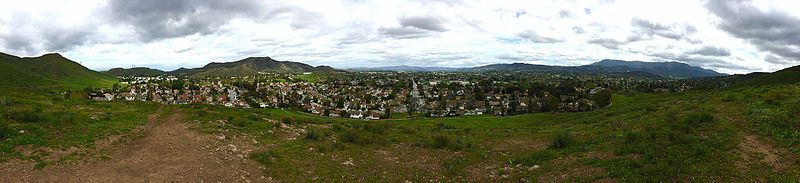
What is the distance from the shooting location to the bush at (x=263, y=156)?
688 inches

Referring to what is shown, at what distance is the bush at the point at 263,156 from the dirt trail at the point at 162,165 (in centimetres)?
34

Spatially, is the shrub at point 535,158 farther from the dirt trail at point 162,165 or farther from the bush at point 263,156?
the dirt trail at point 162,165

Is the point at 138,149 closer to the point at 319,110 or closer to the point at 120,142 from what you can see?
the point at 120,142

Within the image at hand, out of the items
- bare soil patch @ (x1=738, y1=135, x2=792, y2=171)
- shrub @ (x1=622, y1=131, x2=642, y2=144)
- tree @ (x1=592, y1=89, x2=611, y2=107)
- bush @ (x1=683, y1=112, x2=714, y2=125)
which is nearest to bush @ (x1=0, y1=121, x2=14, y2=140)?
shrub @ (x1=622, y1=131, x2=642, y2=144)

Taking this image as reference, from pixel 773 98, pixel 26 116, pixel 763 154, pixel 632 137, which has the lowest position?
pixel 632 137

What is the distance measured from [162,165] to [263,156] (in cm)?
370

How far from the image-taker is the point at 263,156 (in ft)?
59.3

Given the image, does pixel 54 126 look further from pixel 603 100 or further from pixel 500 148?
pixel 603 100

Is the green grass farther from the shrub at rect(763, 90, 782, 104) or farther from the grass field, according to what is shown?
the shrub at rect(763, 90, 782, 104)

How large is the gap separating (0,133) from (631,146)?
82.7 ft

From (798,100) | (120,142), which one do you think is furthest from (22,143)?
(798,100)

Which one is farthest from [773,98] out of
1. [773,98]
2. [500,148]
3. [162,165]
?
[162,165]

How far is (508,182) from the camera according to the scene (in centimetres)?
1588

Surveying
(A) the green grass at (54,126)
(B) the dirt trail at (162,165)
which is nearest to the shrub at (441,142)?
(B) the dirt trail at (162,165)
